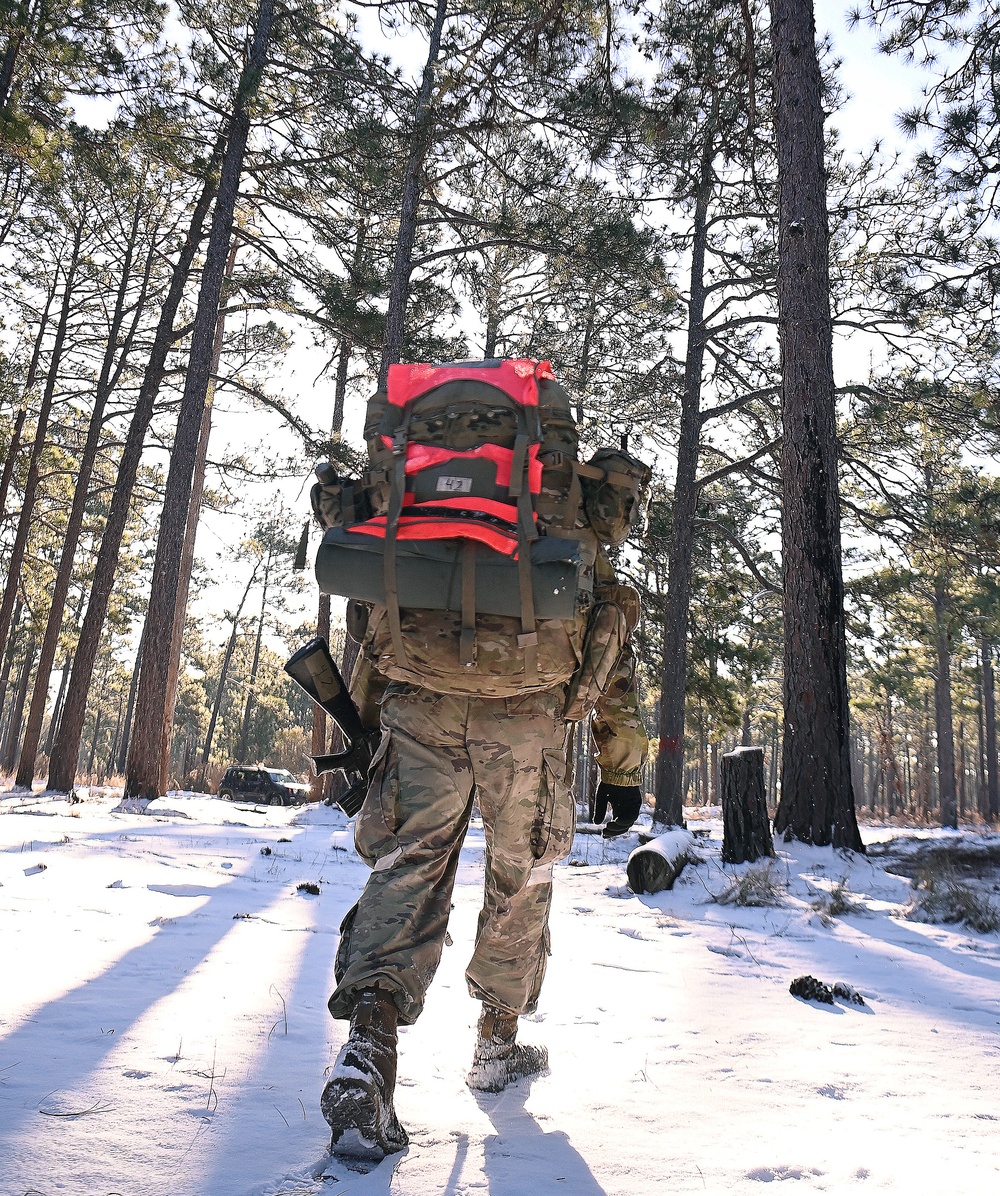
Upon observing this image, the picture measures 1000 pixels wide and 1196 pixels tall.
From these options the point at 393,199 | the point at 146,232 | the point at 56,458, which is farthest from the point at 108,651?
the point at 393,199

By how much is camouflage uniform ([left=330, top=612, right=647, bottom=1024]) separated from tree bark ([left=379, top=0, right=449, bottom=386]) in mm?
8042

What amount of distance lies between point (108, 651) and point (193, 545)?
93.1ft

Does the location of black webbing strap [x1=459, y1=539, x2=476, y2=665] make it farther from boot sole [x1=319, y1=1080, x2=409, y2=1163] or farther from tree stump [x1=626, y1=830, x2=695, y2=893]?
tree stump [x1=626, y1=830, x2=695, y2=893]

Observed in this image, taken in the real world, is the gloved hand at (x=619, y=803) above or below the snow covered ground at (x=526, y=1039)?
above

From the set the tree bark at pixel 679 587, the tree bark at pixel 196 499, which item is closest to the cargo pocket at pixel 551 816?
the tree bark at pixel 679 587

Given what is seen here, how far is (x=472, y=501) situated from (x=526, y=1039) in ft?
5.45

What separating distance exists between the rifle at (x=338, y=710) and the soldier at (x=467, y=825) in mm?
249

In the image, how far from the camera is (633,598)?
216 centimetres

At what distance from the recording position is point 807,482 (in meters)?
6.01

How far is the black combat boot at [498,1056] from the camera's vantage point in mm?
1922

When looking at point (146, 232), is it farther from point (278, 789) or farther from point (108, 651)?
point (108, 651)

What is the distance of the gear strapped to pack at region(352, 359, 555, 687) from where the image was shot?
177 centimetres

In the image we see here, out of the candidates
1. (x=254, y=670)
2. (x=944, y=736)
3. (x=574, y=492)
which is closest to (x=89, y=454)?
(x=574, y=492)

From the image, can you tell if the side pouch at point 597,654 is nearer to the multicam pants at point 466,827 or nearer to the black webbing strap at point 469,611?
the multicam pants at point 466,827
